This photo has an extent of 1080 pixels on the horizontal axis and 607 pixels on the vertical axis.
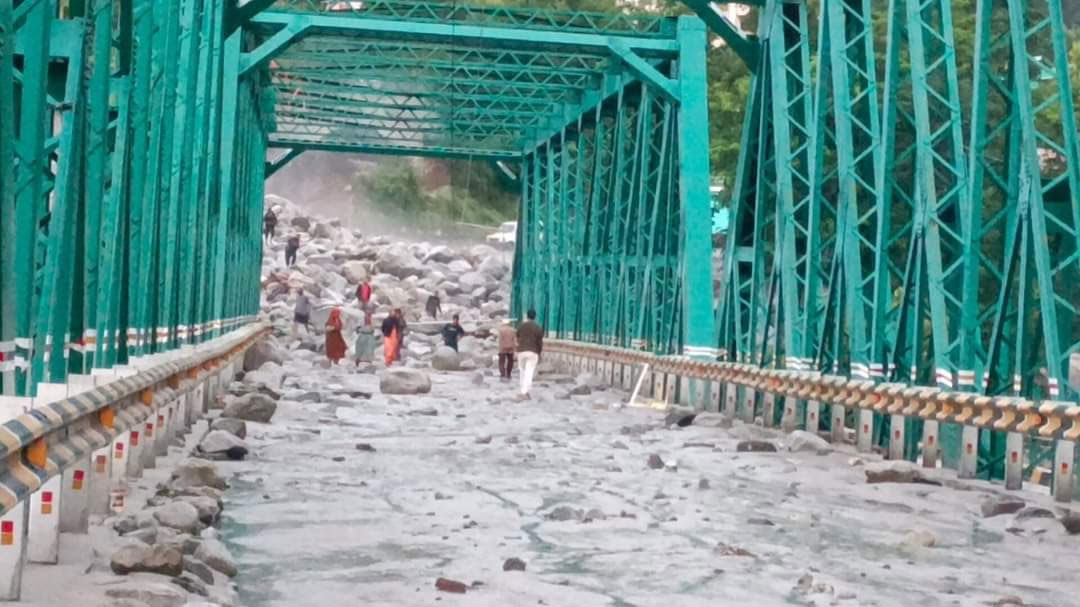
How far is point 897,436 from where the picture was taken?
1572cm

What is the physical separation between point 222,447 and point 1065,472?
6.14 metres

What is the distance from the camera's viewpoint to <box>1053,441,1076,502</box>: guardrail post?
12.4 metres

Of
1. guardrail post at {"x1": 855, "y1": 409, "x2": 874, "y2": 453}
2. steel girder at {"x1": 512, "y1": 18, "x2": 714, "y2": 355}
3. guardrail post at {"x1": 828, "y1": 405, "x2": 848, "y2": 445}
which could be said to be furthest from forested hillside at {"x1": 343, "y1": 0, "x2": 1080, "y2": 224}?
guardrail post at {"x1": 855, "y1": 409, "x2": 874, "y2": 453}

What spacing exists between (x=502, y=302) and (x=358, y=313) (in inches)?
531

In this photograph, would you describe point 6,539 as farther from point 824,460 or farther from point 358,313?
point 358,313

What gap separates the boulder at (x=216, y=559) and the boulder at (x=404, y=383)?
17877 mm

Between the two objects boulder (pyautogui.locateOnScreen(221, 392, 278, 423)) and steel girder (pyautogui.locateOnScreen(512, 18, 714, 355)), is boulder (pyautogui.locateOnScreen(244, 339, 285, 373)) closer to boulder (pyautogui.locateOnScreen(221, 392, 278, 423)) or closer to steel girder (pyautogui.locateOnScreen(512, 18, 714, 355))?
steel girder (pyautogui.locateOnScreen(512, 18, 714, 355))

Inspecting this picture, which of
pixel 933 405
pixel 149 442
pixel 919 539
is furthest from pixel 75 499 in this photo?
pixel 933 405

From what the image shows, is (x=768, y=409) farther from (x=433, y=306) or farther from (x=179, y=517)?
(x=433, y=306)

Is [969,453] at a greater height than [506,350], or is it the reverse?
[969,453]

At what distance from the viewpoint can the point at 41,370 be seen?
9859 millimetres

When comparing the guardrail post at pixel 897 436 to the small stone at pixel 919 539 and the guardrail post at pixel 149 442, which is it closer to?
the small stone at pixel 919 539

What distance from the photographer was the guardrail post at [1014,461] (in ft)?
Answer: 43.6

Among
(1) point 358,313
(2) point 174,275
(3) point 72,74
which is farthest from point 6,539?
(1) point 358,313
